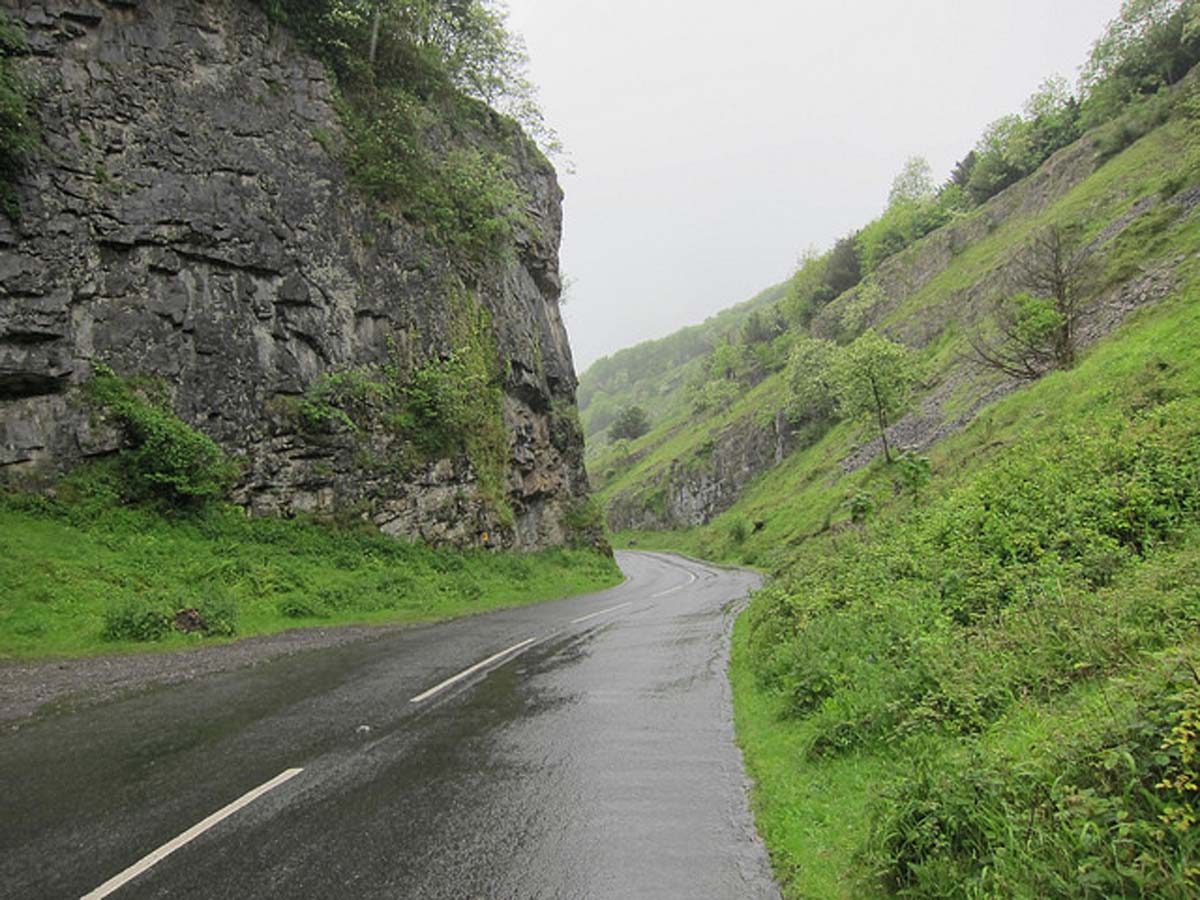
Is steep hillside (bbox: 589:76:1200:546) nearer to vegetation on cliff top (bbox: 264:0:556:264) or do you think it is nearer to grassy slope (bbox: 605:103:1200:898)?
grassy slope (bbox: 605:103:1200:898)

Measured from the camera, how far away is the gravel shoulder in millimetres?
9938

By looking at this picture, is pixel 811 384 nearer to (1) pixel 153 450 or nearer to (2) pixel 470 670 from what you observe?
(1) pixel 153 450

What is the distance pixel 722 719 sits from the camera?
9.02 meters

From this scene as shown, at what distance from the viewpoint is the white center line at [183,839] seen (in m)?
4.55

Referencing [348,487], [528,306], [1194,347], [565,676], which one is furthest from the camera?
[528,306]

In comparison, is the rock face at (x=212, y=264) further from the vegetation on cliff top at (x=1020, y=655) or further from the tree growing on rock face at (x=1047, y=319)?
the tree growing on rock face at (x=1047, y=319)

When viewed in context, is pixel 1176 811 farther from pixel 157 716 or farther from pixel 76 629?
pixel 76 629

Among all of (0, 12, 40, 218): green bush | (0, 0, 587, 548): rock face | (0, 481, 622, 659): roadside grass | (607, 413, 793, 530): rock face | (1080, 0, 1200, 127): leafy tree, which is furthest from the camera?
(607, 413, 793, 530): rock face

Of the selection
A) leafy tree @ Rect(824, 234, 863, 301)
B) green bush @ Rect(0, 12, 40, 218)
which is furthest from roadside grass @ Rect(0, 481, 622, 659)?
leafy tree @ Rect(824, 234, 863, 301)

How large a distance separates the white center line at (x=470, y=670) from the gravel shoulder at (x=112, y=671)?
4.08 metres

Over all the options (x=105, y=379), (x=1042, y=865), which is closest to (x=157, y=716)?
(x=1042, y=865)

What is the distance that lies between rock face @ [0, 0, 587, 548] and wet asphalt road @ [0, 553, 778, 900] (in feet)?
46.0

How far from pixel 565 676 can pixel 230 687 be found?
18.2ft

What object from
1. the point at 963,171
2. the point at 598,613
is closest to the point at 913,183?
the point at 963,171
